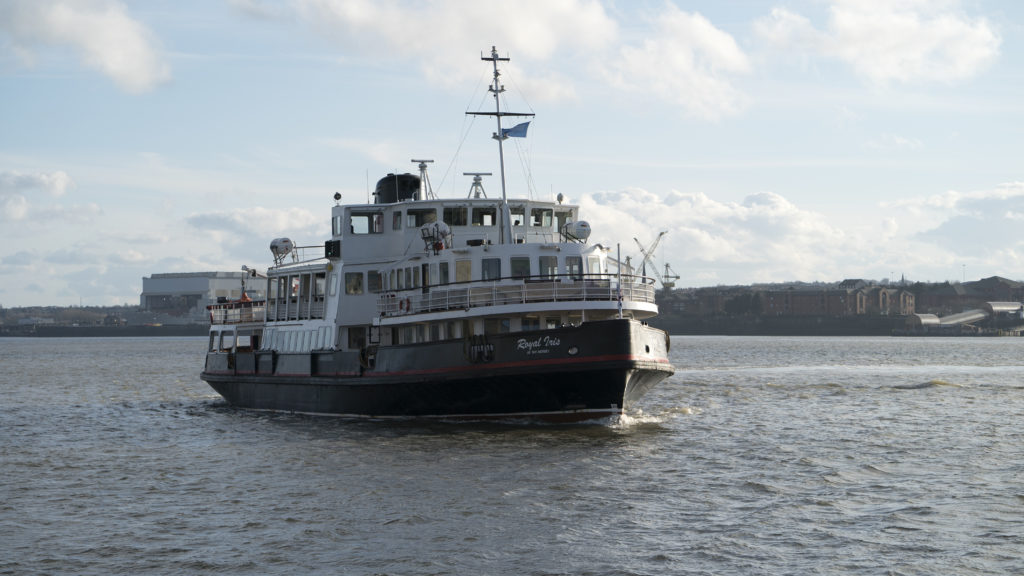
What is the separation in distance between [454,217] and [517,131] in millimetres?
3467

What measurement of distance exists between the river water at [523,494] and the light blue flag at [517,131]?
9.69 meters

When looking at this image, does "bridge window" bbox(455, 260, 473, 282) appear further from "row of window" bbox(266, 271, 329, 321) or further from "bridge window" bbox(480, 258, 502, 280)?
"row of window" bbox(266, 271, 329, 321)

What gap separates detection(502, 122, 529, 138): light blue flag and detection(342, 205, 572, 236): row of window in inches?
91.4

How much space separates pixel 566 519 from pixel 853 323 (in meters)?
187

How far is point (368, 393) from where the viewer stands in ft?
104

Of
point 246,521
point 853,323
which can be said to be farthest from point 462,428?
point 853,323

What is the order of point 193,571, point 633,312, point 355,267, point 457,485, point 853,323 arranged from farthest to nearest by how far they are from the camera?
point 853,323, point 355,267, point 633,312, point 457,485, point 193,571

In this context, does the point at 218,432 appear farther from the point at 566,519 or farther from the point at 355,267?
the point at 566,519

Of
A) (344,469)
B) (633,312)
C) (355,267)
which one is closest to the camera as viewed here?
(344,469)

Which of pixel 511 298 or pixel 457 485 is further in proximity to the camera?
pixel 511 298

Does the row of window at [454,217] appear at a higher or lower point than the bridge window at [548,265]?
higher

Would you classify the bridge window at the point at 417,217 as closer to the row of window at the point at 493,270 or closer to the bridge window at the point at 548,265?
the row of window at the point at 493,270

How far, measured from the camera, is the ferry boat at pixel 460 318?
2805 centimetres

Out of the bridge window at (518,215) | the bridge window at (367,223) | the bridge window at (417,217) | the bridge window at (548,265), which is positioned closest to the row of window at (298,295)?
the bridge window at (367,223)
